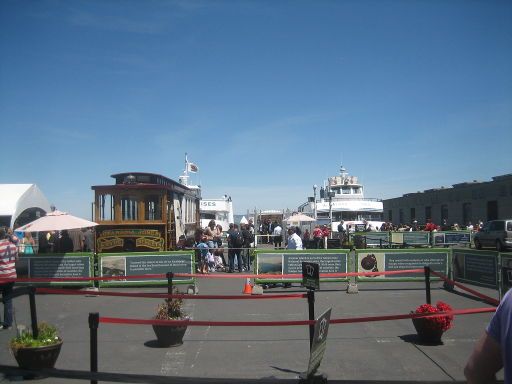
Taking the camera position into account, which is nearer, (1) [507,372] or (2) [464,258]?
(1) [507,372]

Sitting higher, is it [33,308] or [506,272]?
[33,308]

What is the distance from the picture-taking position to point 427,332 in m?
6.84

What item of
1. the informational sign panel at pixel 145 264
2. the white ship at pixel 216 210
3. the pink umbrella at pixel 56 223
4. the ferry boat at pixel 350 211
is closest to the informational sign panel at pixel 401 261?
the informational sign panel at pixel 145 264

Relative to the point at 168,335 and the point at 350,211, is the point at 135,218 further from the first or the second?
the point at 350,211

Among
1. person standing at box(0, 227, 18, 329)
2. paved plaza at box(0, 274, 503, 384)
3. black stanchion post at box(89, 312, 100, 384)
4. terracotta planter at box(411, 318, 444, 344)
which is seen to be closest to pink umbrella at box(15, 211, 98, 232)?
paved plaza at box(0, 274, 503, 384)

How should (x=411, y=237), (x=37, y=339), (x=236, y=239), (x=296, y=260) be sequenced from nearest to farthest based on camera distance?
(x=37, y=339) → (x=296, y=260) → (x=236, y=239) → (x=411, y=237)

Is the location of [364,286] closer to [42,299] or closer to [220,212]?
[42,299]

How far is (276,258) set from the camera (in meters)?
12.2

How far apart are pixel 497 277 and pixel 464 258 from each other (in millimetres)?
1521

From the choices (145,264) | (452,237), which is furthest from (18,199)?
(452,237)

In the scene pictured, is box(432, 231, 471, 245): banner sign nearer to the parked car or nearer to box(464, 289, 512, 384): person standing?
the parked car

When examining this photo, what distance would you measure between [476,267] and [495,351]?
960 centimetres

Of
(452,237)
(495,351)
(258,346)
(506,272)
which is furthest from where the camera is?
(452,237)

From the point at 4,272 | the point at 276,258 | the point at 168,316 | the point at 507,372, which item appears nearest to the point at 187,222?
the point at 276,258
